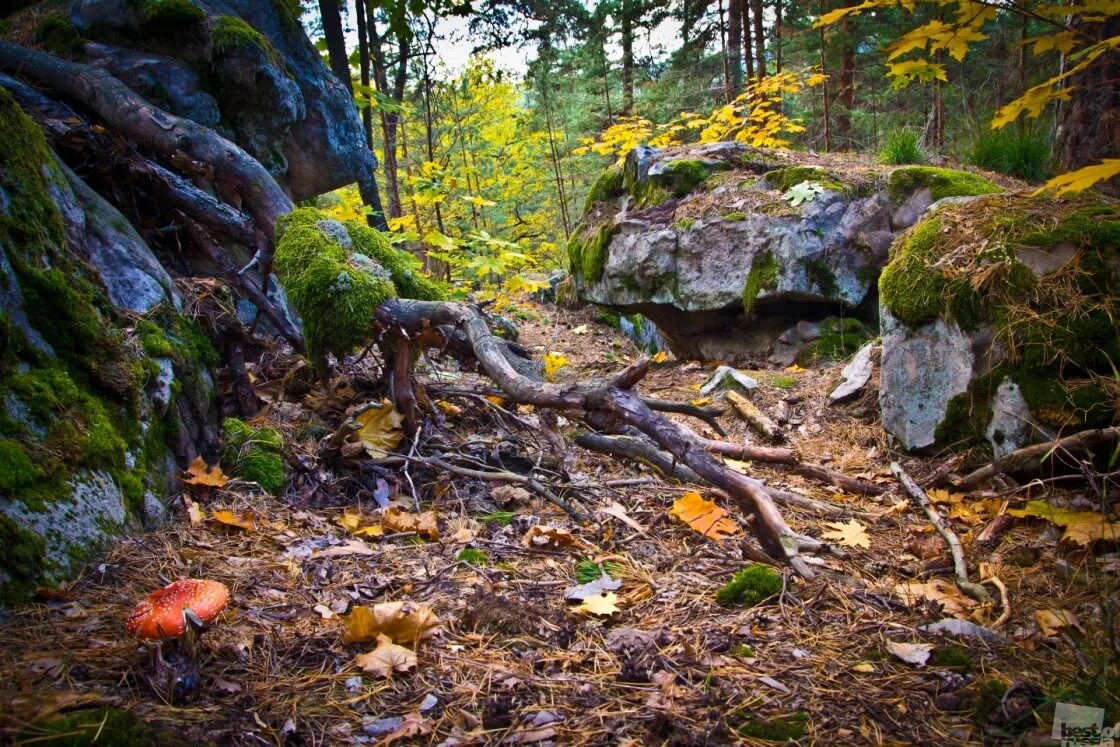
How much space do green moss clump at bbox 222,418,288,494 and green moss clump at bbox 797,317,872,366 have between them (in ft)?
15.2

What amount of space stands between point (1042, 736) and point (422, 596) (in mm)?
1721

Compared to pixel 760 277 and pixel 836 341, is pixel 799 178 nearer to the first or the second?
pixel 760 277

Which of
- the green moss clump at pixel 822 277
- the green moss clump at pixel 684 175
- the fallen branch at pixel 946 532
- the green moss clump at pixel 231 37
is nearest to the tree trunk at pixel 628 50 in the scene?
the green moss clump at pixel 684 175

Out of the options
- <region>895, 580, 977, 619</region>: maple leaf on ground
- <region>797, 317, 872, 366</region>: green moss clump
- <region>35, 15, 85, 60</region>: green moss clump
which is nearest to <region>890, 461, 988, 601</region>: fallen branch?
<region>895, 580, 977, 619</region>: maple leaf on ground

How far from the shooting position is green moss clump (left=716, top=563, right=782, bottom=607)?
2.04 metres

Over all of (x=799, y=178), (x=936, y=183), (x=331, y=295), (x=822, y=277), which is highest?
(x=799, y=178)

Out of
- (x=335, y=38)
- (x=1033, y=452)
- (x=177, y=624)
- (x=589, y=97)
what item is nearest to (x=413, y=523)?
(x=177, y=624)

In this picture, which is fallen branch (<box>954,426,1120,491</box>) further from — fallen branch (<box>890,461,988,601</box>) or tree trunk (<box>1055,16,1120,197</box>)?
tree trunk (<box>1055,16,1120,197</box>)

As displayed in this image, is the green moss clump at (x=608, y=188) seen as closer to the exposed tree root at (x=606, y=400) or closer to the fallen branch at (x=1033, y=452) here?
the exposed tree root at (x=606, y=400)

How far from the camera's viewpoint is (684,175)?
674cm

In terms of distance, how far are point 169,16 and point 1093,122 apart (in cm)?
771

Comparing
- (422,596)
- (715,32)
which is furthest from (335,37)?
(715,32)

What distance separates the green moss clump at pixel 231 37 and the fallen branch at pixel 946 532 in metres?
5.28

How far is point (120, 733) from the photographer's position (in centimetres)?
116
